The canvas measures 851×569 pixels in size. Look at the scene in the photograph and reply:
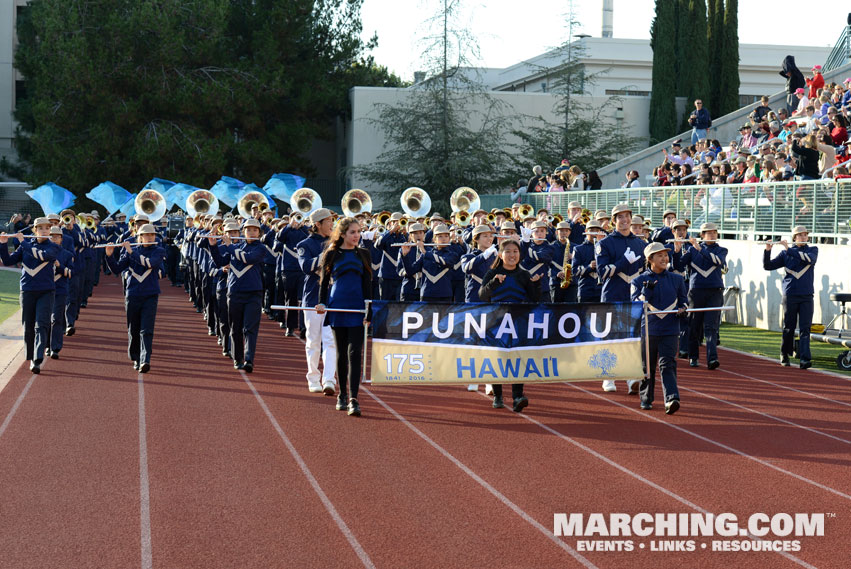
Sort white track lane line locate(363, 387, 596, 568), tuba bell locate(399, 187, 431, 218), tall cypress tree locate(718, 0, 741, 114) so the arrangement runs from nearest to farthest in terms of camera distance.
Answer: white track lane line locate(363, 387, 596, 568) < tuba bell locate(399, 187, 431, 218) < tall cypress tree locate(718, 0, 741, 114)

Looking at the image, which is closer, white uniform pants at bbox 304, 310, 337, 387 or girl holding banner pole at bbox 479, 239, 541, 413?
girl holding banner pole at bbox 479, 239, 541, 413

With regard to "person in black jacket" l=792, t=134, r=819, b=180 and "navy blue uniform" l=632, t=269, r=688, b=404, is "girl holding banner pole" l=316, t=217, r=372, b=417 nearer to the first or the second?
"navy blue uniform" l=632, t=269, r=688, b=404

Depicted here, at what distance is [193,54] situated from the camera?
4597 cm

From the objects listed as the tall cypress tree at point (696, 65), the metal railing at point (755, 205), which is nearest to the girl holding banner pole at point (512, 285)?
the metal railing at point (755, 205)

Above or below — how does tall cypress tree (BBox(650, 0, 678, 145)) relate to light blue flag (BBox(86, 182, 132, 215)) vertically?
above

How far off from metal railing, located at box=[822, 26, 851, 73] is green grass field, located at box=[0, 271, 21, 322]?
26782mm

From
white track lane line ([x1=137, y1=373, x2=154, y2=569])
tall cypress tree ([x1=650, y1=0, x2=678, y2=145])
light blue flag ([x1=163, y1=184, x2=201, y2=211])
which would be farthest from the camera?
tall cypress tree ([x1=650, y1=0, x2=678, y2=145])

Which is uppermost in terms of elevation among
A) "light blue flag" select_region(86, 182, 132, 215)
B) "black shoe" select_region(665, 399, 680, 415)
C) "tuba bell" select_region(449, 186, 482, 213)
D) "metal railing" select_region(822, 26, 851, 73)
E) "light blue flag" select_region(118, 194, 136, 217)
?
"metal railing" select_region(822, 26, 851, 73)

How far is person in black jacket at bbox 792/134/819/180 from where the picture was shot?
754 inches

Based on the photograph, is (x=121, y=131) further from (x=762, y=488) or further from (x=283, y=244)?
(x=762, y=488)

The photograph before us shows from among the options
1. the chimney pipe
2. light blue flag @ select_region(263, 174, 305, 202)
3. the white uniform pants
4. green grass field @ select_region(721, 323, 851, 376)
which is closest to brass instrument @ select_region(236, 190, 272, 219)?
green grass field @ select_region(721, 323, 851, 376)

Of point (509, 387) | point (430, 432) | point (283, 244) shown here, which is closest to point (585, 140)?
point (283, 244)

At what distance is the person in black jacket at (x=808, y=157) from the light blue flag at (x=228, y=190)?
22633 mm

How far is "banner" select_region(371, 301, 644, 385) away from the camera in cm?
1038
